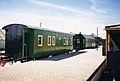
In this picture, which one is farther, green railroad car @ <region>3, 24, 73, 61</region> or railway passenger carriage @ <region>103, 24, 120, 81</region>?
green railroad car @ <region>3, 24, 73, 61</region>

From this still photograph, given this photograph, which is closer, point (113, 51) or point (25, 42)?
point (113, 51)

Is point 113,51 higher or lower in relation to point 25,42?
lower

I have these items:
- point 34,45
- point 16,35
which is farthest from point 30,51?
point 16,35

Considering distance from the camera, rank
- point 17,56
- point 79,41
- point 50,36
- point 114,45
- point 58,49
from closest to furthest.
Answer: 1. point 114,45
2. point 17,56
3. point 50,36
4. point 58,49
5. point 79,41

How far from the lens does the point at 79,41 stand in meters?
37.2

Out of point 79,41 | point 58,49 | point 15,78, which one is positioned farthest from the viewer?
point 79,41

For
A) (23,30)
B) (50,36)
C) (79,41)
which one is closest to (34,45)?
(23,30)

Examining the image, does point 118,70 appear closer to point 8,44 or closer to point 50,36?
point 8,44

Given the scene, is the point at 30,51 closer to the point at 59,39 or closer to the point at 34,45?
the point at 34,45

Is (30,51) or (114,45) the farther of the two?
(30,51)

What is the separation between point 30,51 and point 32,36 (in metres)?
1.29

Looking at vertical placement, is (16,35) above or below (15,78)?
above

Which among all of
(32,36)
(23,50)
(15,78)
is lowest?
(15,78)

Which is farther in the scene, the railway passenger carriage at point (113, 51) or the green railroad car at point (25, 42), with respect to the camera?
the green railroad car at point (25, 42)
